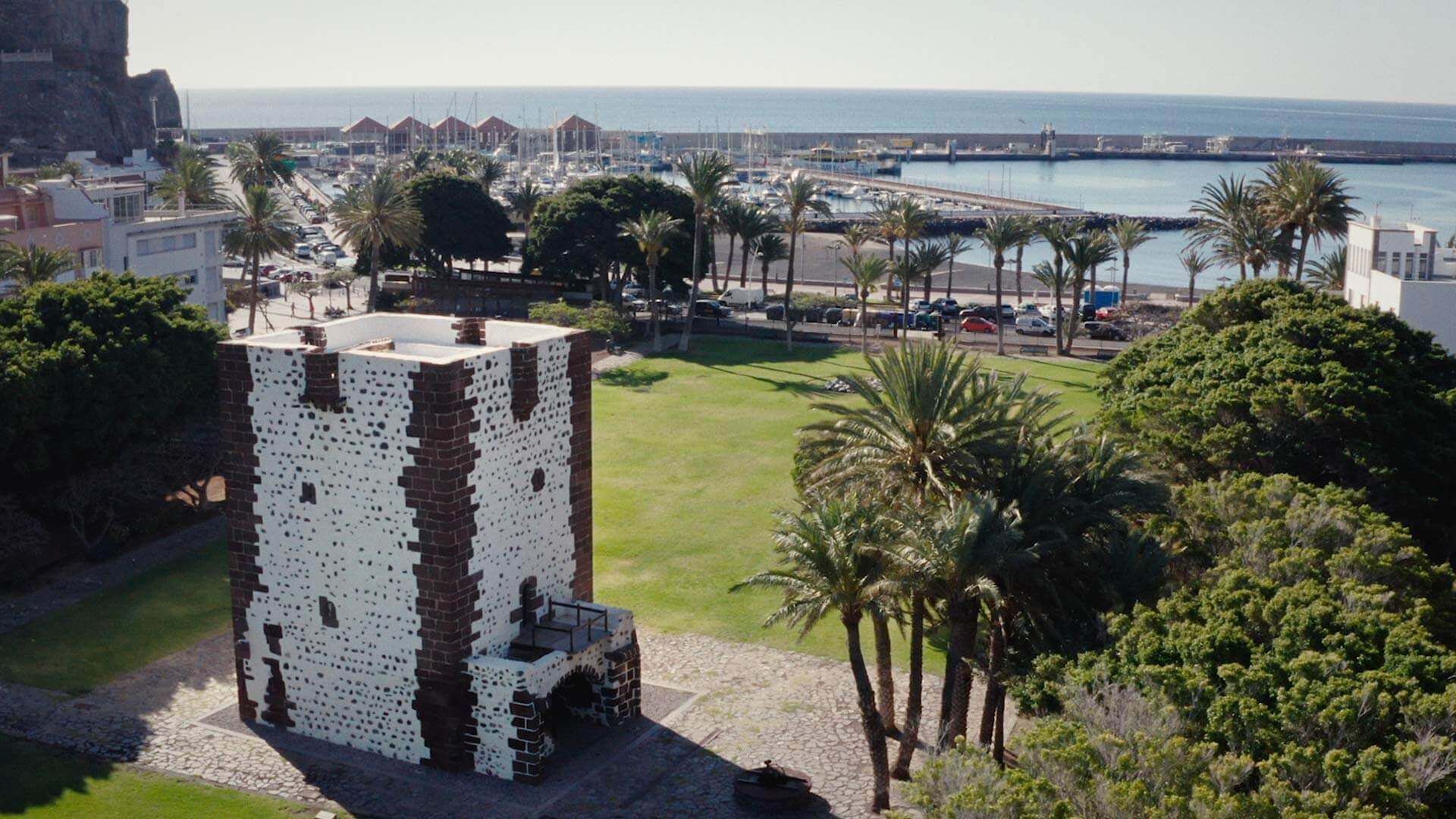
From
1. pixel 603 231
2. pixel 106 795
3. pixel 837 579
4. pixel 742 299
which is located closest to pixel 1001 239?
pixel 742 299

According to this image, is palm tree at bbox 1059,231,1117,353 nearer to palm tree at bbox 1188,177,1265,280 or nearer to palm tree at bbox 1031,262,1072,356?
palm tree at bbox 1031,262,1072,356

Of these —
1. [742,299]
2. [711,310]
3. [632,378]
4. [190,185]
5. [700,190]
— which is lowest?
[632,378]

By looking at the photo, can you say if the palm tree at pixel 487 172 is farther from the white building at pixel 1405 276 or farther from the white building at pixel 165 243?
the white building at pixel 1405 276

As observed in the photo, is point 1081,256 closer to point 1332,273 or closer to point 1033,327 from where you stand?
point 1332,273

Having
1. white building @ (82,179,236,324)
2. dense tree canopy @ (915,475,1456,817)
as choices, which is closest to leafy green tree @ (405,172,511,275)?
white building @ (82,179,236,324)

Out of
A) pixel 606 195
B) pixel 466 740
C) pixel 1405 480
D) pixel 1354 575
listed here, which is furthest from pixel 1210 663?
pixel 606 195

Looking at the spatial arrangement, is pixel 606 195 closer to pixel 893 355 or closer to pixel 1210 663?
pixel 893 355
